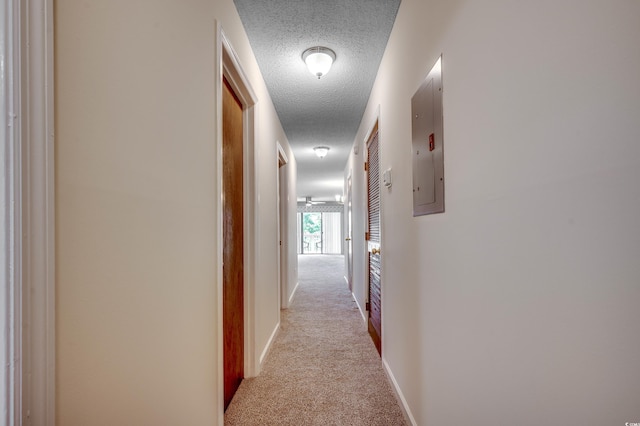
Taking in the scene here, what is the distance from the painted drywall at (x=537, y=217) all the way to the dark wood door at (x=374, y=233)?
56.3 inches

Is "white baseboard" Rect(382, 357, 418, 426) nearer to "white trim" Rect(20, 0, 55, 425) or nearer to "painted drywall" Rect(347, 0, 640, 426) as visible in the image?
"painted drywall" Rect(347, 0, 640, 426)

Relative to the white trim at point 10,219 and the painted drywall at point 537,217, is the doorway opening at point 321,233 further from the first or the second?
the white trim at point 10,219

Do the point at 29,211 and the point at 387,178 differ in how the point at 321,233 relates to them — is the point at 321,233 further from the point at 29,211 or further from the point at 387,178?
the point at 29,211

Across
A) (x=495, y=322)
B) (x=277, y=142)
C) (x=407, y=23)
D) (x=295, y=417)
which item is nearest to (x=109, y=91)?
(x=495, y=322)

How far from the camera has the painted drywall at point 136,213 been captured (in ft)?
2.16

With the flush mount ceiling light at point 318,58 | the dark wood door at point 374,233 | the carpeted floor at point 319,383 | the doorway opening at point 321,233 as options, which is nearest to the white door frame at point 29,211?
the carpeted floor at point 319,383

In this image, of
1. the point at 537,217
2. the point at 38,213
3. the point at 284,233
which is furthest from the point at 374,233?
the point at 38,213

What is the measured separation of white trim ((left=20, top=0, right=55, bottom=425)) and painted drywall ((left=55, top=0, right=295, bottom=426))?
0.04 m

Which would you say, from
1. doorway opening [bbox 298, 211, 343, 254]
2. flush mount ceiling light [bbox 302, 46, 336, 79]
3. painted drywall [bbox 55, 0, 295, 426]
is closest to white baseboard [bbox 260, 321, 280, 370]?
painted drywall [bbox 55, 0, 295, 426]

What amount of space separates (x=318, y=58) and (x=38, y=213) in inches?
83.8

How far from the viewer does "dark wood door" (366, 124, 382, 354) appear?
112 inches

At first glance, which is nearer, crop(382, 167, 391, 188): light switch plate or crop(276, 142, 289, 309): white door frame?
crop(382, 167, 391, 188): light switch plate

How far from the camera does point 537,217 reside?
725 mm

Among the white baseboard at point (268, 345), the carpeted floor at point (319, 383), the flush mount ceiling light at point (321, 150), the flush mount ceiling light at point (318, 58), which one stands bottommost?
the carpeted floor at point (319, 383)
